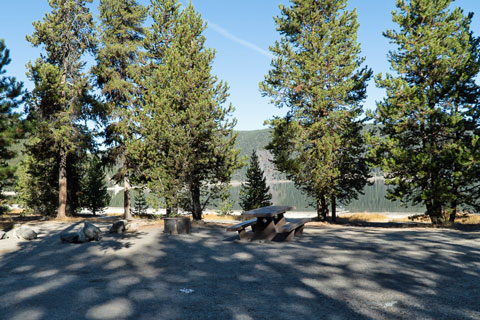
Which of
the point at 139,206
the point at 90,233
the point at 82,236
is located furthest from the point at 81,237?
the point at 139,206

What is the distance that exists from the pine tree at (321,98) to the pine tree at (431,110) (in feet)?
7.02

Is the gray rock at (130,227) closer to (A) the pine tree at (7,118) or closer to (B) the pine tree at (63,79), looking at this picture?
(A) the pine tree at (7,118)

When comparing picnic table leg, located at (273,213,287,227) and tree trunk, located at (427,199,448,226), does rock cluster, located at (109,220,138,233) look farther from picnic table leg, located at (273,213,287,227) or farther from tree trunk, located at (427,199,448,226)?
tree trunk, located at (427,199,448,226)

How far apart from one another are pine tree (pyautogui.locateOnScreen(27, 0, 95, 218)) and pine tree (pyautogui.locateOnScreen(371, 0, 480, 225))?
17142 millimetres

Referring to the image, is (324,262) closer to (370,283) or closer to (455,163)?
(370,283)

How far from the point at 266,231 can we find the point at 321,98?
9663 millimetres

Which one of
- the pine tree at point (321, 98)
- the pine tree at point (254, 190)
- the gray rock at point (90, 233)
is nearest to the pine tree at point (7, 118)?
the gray rock at point (90, 233)

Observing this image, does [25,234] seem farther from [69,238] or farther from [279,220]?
[279,220]

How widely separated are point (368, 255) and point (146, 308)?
5.46 m

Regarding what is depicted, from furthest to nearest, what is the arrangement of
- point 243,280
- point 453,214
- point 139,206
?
1. point 139,206
2. point 453,214
3. point 243,280

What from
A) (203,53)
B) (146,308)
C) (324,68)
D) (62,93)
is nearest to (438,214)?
(324,68)

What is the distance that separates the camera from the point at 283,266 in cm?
711

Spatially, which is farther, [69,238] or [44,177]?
[44,177]

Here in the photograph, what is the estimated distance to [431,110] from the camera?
1484 centimetres
